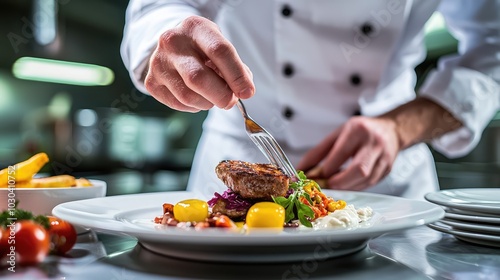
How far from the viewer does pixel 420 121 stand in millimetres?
1660

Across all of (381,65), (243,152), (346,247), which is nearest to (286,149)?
(243,152)

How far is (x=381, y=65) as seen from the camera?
1.70 meters

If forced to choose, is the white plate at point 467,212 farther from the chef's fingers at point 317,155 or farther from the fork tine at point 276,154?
the chef's fingers at point 317,155

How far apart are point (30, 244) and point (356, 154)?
1.02 m

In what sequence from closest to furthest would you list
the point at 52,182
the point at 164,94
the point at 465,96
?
1. the point at 52,182
2. the point at 164,94
3. the point at 465,96

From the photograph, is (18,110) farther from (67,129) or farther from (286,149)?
(286,149)

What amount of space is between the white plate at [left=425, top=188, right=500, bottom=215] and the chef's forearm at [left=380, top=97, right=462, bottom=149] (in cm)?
49

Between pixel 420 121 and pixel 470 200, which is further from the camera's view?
pixel 420 121

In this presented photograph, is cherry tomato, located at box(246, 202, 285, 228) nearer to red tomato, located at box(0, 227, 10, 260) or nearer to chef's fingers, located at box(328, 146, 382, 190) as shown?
red tomato, located at box(0, 227, 10, 260)

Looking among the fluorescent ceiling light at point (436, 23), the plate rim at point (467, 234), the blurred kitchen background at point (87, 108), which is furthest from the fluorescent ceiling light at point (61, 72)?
the plate rim at point (467, 234)

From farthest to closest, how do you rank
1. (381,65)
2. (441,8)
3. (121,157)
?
(121,157) < (441,8) < (381,65)

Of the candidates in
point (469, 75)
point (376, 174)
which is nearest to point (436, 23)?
point (469, 75)

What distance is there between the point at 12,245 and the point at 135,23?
1.01 metres

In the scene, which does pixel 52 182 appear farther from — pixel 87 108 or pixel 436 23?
pixel 87 108
